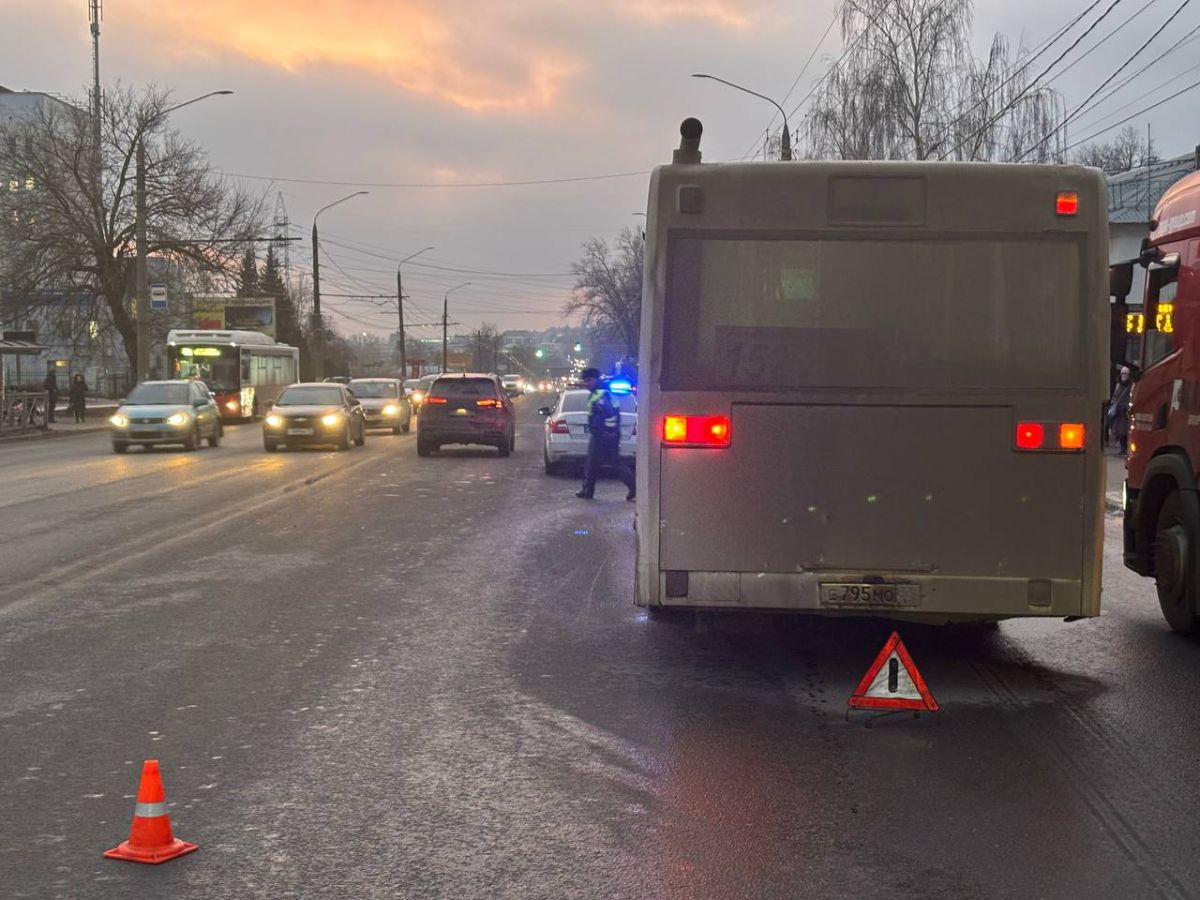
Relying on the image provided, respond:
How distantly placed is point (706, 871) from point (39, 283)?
5055 cm

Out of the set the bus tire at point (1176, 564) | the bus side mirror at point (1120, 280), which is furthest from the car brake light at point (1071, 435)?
the bus tire at point (1176, 564)

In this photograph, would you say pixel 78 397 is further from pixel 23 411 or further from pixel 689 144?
pixel 689 144

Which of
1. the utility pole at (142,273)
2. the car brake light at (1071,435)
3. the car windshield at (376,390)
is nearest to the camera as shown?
the car brake light at (1071,435)

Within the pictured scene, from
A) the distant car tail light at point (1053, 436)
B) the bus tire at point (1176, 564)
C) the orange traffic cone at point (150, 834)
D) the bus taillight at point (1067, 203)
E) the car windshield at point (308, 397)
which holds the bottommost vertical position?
the orange traffic cone at point (150, 834)

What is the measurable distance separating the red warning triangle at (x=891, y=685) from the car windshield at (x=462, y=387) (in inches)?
814

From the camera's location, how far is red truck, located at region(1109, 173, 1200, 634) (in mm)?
8273

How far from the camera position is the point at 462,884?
4.29m

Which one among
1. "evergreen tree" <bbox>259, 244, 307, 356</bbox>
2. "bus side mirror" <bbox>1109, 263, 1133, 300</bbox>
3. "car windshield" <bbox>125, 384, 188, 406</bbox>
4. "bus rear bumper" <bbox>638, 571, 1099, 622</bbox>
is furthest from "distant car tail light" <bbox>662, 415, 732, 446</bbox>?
"evergreen tree" <bbox>259, 244, 307, 356</bbox>

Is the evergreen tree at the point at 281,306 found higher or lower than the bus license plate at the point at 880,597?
higher

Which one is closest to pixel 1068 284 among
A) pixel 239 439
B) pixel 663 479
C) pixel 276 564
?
pixel 663 479

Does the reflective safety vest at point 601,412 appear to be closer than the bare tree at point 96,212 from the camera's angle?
Yes

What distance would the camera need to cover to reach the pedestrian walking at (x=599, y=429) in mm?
18031

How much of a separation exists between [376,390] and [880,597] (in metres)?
33.7

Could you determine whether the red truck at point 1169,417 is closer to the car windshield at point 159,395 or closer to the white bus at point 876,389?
the white bus at point 876,389
